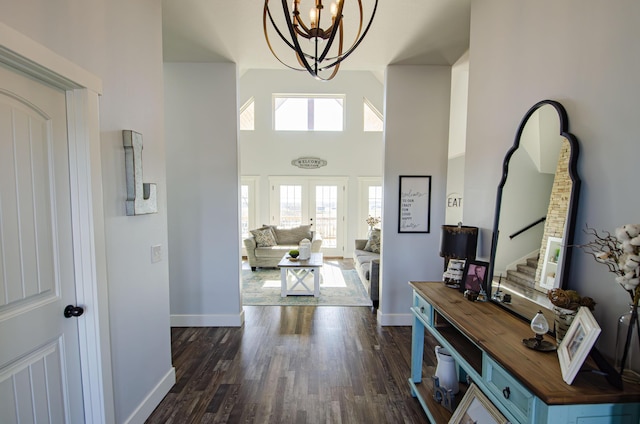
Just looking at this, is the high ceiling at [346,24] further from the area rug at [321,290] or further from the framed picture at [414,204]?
the area rug at [321,290]

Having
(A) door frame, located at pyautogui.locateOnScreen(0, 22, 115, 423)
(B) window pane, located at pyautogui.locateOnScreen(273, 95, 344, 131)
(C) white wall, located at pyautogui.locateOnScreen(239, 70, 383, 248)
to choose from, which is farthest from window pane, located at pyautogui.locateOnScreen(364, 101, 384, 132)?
(A) door frame, located at pyautogui.locateOnScreen(0, 22, 115, 423)

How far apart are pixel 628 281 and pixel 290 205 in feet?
20.8

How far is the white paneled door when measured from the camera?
44.9 inches

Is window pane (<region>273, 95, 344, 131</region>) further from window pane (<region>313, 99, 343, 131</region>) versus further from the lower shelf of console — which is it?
the lower shelf of console

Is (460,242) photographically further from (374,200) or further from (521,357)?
(374,200)

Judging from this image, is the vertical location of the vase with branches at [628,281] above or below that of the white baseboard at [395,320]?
above

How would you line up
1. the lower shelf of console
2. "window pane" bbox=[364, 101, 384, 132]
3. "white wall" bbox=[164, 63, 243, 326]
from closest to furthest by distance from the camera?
the lower shelf of console
"white wall" bbox=[164, 63, 243, 326]
"window pane" bbox=[364, 101, 384, 132]

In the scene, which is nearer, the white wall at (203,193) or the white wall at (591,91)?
the white wall at (591,91)

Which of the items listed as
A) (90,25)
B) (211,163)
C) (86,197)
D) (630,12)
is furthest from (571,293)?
(211,163)

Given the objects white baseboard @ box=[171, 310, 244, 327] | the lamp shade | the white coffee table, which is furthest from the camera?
the white coffee table

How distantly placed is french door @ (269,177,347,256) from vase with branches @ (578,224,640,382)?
5.97 meters

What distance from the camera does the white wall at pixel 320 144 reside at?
261 inches

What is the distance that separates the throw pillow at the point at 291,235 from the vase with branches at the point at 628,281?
18.4ft

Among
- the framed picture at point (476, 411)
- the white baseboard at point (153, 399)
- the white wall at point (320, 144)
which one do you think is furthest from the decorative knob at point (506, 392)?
the white wall at point (320, 144)
